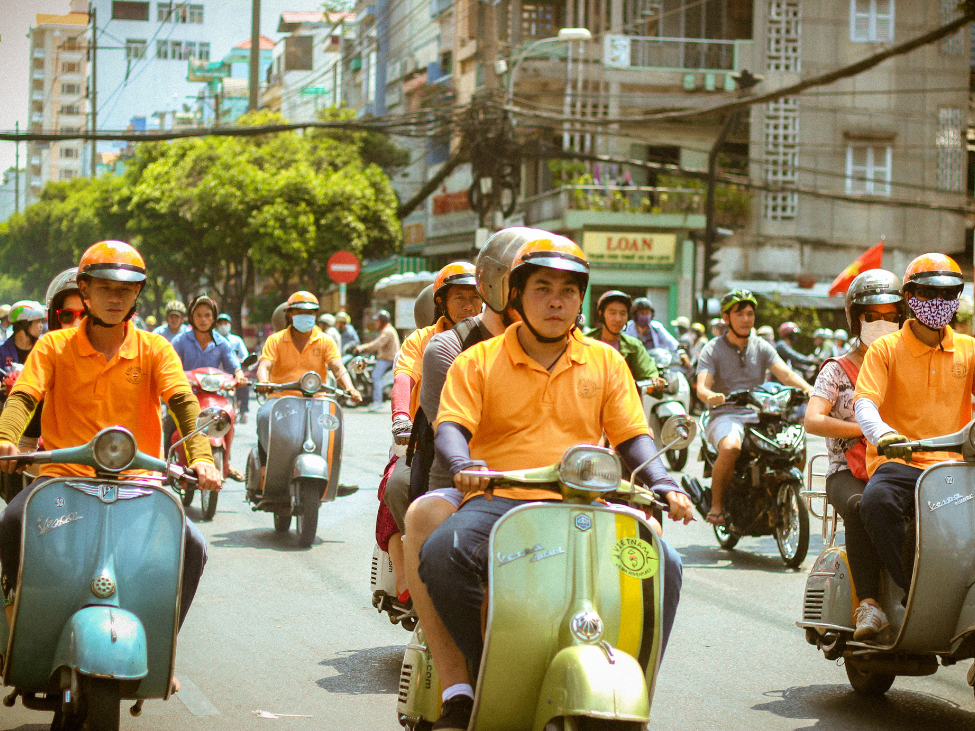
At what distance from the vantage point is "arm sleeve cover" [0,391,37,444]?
4398 mm

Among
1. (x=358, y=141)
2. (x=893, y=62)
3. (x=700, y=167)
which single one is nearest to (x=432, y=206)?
(x=358, y=141)

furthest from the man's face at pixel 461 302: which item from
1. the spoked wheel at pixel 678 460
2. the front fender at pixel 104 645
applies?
the spoked wheel at pixel 678 460

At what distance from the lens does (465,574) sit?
12.0 ft

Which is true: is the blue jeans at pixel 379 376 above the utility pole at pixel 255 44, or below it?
below

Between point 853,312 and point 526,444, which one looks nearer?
point 526,444

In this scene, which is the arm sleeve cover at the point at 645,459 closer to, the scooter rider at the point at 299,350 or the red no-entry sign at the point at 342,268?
the scooter rider at the point at 299,350

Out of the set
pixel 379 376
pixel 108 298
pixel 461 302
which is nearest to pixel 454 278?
pixel 461 302

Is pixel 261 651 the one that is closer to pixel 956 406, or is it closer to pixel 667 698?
pixel 667 698

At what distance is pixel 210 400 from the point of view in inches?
425

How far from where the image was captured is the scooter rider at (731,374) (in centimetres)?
902

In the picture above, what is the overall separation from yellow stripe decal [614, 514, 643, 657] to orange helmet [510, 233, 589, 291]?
0.94 metres

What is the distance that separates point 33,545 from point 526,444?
164 centimetres

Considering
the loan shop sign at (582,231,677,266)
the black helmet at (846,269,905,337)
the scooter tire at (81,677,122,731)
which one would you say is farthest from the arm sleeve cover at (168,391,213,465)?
the loan shop sign at (582,231,677,266)

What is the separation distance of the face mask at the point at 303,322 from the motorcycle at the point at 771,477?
343 cm
